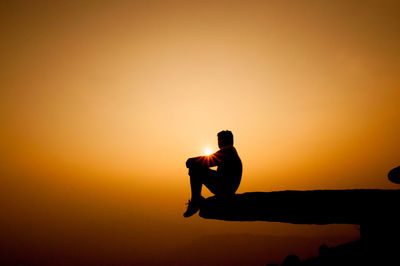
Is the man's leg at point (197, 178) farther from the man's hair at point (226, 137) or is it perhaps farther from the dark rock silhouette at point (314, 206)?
the man's hair at point (226, 137)

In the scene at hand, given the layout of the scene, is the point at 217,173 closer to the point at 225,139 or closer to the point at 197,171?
the point at 197,171

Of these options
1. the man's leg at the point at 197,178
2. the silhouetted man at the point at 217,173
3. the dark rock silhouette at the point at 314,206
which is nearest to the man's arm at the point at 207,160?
the silhouetted man at the point at 217,173

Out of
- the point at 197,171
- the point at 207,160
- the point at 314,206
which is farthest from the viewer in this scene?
the point at 207,160

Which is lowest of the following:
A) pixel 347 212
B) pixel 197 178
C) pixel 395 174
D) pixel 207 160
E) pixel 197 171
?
pixel 347 212

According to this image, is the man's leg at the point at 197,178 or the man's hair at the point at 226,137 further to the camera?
the man's hair at the point at 226,137

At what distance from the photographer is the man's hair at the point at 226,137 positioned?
4.60m

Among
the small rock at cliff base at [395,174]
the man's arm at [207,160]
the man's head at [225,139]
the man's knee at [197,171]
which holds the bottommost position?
the small rock at cliff base at [395,174]

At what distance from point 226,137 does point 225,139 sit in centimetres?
6

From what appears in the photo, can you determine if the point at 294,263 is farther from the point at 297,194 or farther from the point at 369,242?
the point at 297,194

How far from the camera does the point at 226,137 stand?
4.61 metres

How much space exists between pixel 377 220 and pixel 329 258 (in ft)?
5.76

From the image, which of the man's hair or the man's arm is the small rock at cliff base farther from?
the man's arm

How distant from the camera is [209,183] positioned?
4.45 meters

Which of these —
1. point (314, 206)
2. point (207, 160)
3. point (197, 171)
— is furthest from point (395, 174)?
point (197, 171)
